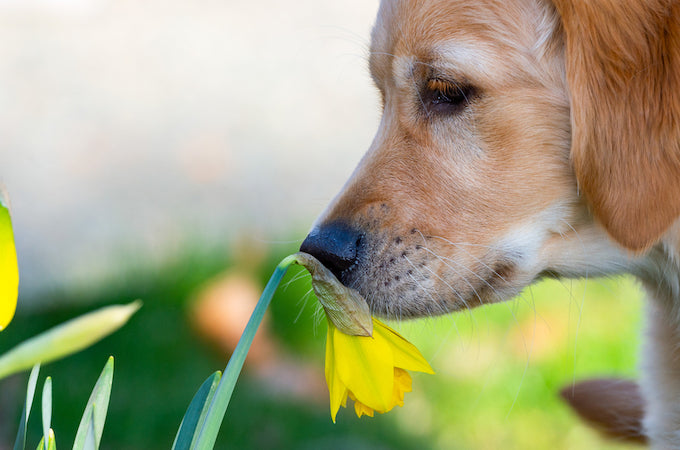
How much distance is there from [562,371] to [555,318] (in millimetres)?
372

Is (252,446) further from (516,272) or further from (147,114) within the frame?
(147,114)

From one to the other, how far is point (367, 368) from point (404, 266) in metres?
0.63

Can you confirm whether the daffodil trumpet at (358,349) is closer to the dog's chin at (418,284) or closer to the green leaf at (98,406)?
the green leaf at (98,406)

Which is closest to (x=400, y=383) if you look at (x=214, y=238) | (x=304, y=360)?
(x=304, y=360)

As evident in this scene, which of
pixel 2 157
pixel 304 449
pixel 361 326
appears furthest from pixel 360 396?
pixel 2 157

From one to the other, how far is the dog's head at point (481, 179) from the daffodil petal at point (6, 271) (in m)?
0.84

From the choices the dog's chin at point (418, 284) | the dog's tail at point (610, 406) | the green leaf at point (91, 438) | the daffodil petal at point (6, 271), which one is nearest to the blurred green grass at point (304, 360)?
the dog's tail at point (610, 406)

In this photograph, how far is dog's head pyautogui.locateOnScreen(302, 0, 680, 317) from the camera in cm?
135

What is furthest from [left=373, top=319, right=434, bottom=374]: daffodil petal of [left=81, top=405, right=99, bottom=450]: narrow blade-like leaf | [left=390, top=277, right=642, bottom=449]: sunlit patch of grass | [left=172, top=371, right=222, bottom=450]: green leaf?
[left=390, top=277, right=642, bottom=449]: sunlit patch of grass

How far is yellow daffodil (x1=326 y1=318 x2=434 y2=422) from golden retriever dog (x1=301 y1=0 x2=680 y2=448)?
1.87 ft

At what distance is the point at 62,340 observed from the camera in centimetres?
48

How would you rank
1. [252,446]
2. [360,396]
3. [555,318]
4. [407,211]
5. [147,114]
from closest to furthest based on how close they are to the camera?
[360,396], [407,211], [252,446], [555,318], [147,114]

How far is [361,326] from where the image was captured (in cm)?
74

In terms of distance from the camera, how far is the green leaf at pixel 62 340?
18.8 inches
